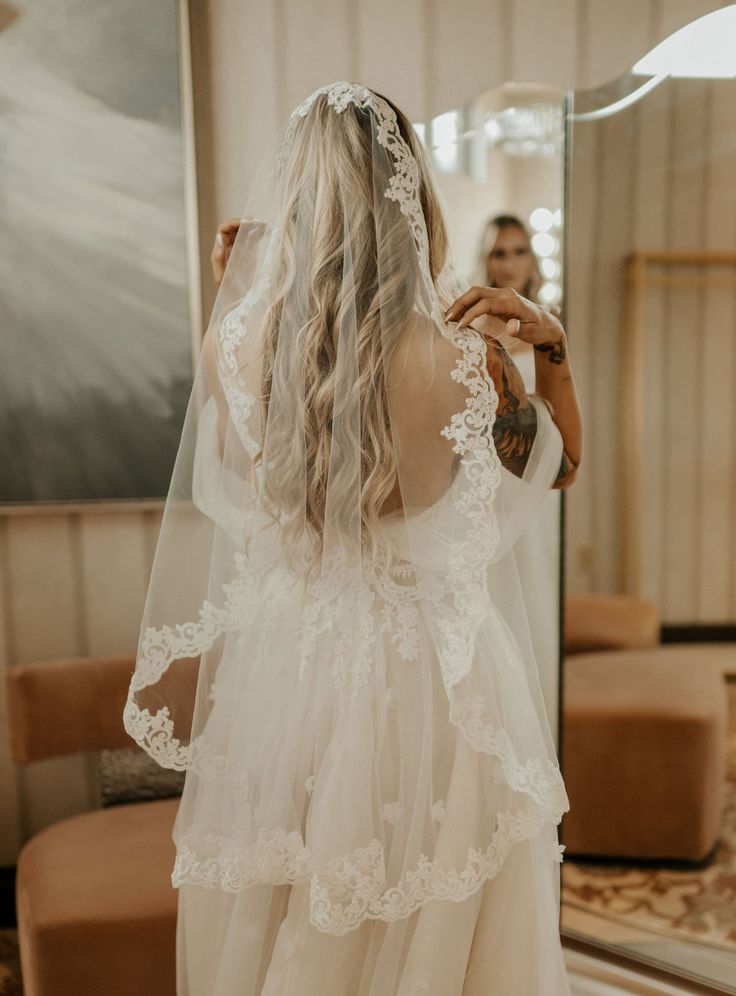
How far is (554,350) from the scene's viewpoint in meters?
1.26

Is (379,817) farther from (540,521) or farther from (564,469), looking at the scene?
(540,521)

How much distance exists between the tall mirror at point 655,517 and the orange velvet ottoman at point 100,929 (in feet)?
3.29

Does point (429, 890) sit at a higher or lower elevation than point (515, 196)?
lower

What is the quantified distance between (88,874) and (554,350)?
4.46 ft

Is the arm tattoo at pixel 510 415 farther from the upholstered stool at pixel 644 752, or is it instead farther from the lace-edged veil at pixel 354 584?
the upholstered stool at pixel 644 752

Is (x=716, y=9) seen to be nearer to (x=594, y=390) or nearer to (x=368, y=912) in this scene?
(x=594, y=390)

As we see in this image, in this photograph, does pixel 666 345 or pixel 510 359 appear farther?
pixel 666 345

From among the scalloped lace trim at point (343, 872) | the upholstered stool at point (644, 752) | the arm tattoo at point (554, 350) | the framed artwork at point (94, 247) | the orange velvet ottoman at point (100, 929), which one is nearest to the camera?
the scalloped lace trim at point (343, 872)

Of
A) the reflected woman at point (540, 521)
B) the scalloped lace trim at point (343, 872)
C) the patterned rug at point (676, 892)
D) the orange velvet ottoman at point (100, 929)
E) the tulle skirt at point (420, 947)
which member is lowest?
the patterned rug at point (676, 892)

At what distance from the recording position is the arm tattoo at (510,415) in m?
1.09

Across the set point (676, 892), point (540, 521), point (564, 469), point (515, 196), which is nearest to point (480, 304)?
point (564, 469)

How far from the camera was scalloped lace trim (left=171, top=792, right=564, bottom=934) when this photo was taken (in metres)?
1.05

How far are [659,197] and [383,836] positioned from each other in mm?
1547

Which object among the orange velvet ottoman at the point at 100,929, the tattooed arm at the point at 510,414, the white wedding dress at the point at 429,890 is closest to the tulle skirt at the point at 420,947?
the white wedding dress at the point at 429,890
